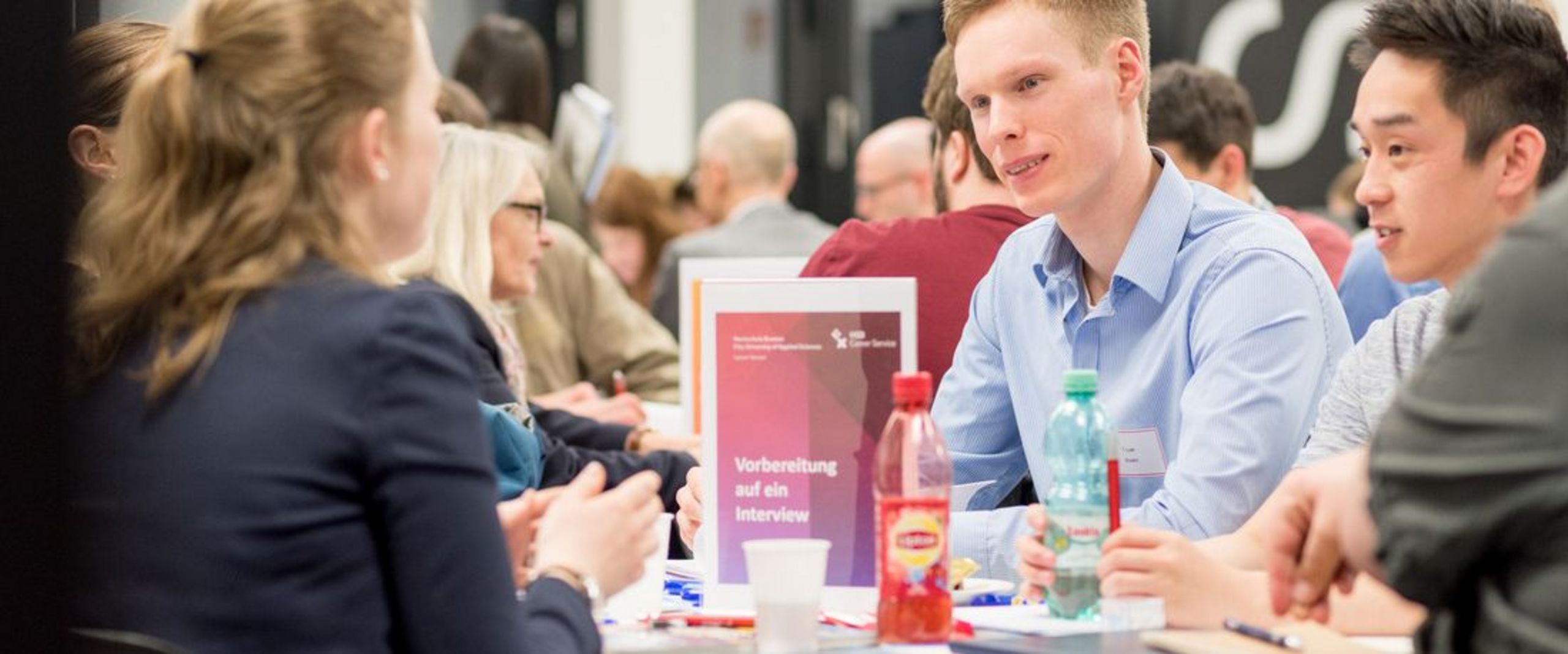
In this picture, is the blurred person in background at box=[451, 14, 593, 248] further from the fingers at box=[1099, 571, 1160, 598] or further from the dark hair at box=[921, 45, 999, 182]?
the fingers at box=[1099, 571, 1160, 598]

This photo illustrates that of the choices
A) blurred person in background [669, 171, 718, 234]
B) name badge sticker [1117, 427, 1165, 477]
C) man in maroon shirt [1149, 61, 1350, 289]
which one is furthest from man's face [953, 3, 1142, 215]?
blurred person in background [669, 171, 718, 234]

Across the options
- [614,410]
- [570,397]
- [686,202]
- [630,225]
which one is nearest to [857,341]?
[614,410]

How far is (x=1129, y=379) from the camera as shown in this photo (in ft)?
8.00

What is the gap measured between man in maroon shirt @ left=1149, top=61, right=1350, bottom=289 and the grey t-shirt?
1.73 metres

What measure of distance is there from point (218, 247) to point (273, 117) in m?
0.12

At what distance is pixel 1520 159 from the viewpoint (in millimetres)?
2283

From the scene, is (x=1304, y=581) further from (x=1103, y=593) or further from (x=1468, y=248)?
(x=1468, y=248)

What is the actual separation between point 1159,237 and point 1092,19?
319mm

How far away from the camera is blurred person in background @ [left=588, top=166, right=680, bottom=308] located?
7363 mm

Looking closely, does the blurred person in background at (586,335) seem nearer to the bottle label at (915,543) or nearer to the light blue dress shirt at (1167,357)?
the light blue dress shirt at (1167,357)

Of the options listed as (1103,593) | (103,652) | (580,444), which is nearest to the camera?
(103,652)

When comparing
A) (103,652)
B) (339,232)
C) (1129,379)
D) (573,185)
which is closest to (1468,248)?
(1129,379)

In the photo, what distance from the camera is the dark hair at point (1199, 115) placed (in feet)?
13.2

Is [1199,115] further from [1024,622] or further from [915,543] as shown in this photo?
[915,543]
